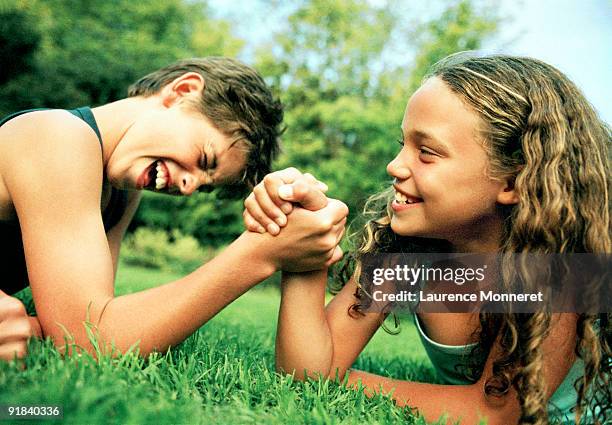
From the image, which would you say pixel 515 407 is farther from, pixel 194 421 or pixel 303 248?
pixel 194 421

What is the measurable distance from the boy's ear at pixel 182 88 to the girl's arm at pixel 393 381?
1.10 m

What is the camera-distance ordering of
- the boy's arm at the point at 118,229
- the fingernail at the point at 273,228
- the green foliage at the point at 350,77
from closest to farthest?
1. the fingernail at the point at 273,228
2. the boy's arm at the point at 118,229
3. the green foliage at the point at 350,77

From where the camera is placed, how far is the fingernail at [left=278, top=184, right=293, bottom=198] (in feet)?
5.84

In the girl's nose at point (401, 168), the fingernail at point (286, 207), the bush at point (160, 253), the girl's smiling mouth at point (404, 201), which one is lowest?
the bush at point (160, 253)

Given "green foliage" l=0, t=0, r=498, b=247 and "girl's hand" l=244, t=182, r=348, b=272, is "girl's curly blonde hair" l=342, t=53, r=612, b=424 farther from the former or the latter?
"green foliage" l=0, t=0, r=498, b=247

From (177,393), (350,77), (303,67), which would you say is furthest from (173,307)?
(303,67)

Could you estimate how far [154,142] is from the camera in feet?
7.71

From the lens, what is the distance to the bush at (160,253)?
49.0 feet

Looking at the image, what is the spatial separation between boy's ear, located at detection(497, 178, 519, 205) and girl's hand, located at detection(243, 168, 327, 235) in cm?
85

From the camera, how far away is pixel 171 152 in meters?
2.35

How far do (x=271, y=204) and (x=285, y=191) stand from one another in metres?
0.07

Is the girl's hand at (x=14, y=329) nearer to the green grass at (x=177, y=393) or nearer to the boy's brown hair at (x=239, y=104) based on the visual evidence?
the green grass at (x=177, y=393)

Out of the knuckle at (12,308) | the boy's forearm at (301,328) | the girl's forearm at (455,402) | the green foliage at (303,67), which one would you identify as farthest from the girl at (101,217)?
the green foliage at (303,67)

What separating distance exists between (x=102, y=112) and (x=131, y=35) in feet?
59.5
